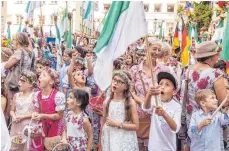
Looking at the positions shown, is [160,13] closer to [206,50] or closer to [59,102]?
[59,102]

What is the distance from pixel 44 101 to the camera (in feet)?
19.1

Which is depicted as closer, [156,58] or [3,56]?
[156,58]

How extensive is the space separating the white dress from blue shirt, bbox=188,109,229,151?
71 cm

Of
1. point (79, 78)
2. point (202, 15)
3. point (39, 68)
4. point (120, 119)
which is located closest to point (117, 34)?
point (120, 119)

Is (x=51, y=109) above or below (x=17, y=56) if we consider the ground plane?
below

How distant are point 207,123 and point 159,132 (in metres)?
0.60

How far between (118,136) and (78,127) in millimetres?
601

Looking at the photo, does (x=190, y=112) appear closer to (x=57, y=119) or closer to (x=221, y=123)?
(x=221, y=123)

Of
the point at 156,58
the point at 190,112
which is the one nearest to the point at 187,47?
the point at 156,58

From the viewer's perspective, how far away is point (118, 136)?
5.23m

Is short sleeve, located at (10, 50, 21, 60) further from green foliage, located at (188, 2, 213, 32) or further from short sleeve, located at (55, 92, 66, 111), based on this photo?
green foliage, located at (188, 2, 213, 32)

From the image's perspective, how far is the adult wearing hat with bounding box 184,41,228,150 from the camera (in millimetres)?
5020

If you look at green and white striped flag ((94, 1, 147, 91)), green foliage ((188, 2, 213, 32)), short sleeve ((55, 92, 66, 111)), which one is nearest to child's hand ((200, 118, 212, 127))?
green and white striped flag ((94, 1, 147, 91))

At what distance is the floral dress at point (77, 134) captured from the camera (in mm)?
5586
